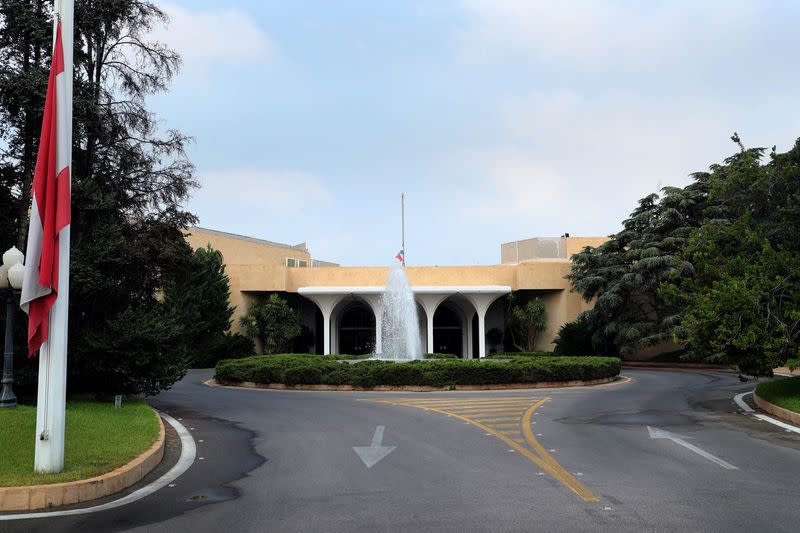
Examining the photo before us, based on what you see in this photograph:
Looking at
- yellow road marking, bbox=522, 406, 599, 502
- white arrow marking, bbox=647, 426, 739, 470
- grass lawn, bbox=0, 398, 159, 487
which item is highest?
grass lawn, bbox=0, 398, 159, 487

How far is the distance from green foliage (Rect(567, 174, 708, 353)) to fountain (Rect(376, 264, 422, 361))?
399 inches

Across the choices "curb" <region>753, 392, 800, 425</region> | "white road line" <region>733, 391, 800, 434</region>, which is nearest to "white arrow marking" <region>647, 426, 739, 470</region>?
"white road line" <region>733, 391, 800, 434</region>

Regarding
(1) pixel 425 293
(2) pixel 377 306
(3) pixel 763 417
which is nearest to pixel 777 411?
(3) pixel 763 417

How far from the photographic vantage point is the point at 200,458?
34.2ft

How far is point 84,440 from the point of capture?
10.3 meters

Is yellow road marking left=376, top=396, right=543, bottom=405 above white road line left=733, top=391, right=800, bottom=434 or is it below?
above

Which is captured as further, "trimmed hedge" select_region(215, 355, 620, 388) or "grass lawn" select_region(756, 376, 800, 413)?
"trimmed hedge" select_region(215, 355, 620, 388)

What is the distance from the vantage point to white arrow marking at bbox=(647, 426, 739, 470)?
943 cm

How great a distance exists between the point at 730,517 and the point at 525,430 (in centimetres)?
644

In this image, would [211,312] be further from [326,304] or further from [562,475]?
[562,475]

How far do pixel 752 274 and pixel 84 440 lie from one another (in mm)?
13899

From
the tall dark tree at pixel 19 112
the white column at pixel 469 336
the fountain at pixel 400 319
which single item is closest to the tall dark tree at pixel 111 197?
the tall dark tree at pixel 19 112

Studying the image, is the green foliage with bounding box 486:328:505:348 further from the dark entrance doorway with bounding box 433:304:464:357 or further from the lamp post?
the lamp post

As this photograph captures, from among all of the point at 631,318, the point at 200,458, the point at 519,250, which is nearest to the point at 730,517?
the point at 200,458
